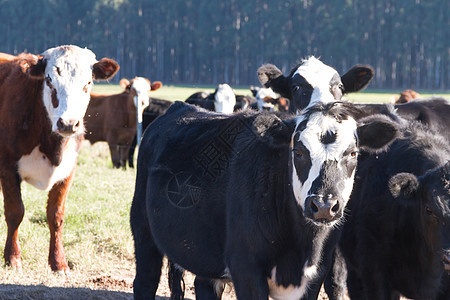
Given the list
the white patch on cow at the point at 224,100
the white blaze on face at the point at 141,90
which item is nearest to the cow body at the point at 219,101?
the white patch on cow at the point at 224,100

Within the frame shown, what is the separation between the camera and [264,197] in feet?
12.9

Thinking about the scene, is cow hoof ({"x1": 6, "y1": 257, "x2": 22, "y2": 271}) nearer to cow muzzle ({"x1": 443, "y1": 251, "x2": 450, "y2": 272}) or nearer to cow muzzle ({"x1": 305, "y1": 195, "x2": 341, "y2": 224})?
cow muzzle ({"x1": 305, "y1": 195, "x2": 341, "y2": 224})

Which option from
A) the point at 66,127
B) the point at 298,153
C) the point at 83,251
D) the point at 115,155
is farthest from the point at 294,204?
the point at 115,155

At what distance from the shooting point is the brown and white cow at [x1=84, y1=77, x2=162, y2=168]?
53.3ft

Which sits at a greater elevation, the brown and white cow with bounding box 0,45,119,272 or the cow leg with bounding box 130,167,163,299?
the brown and white cow with bounding box 0,45,119,272

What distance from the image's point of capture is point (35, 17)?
6400 centimetres

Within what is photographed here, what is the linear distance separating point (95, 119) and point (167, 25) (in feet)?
195

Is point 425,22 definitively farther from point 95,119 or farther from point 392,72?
point 95,119

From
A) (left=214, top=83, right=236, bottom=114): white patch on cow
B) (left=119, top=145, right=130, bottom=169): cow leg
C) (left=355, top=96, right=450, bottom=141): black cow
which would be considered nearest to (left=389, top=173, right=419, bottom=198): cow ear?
(left=355, top=96, right=450, bottom=141): black cow

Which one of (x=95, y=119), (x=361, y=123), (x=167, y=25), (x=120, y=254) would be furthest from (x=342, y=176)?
(x=167, y=25)

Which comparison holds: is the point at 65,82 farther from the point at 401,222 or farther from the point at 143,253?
the point at 401,222

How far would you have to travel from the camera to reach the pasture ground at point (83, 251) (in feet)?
18.6

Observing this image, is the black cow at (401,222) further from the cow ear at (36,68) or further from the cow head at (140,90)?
the cow head at (140,90)

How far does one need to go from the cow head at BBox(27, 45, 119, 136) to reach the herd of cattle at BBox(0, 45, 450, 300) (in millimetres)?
13
